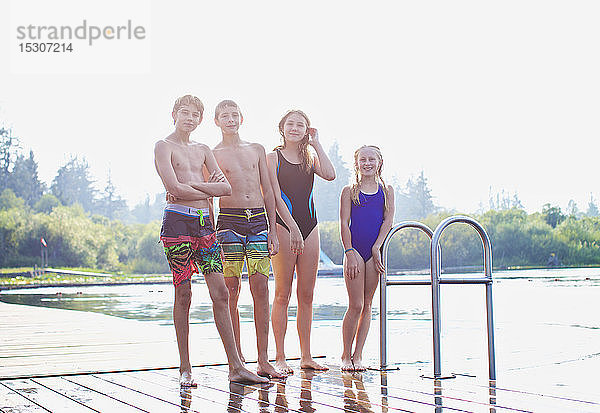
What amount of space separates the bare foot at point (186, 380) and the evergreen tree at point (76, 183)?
7592 cm

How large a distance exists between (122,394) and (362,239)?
1.69 metres

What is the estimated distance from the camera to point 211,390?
3.65 m

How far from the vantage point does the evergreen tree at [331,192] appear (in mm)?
73062

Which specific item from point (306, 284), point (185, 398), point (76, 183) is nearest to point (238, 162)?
point (306, 284)

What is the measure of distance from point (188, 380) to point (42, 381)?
0.88 meters

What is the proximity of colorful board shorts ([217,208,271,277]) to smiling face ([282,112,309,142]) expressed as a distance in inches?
24.1

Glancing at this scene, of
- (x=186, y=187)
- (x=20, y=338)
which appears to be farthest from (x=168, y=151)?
(x=20, y=338)

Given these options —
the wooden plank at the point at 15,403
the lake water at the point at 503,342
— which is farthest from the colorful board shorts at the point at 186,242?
the lake water at the point at 503,342

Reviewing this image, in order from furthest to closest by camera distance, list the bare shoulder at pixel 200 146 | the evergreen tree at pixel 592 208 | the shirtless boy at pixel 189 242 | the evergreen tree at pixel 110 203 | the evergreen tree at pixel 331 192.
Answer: the evergreen tree at pixel 592 208, the evergreen tree at pixel 110 203, the evergreen tree at pixel 331 192, the bare shoulder at pixel 200 146, the shirtless boy at pixel 189 242

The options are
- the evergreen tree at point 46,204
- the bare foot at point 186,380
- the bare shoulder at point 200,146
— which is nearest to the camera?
the bare foot at point 186,380

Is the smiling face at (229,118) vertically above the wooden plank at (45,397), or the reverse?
the smiling face at (229,118)

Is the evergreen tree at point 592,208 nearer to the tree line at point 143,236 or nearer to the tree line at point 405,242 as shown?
the tree line at point 143,236

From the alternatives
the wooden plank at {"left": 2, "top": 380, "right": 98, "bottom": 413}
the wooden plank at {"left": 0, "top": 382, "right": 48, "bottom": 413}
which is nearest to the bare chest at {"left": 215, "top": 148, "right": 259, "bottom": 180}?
the wooden plank at {"left": 2, "top": 380, "right": 98, "bottom": 413}

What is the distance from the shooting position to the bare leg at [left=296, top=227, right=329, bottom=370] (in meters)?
4.43
